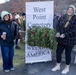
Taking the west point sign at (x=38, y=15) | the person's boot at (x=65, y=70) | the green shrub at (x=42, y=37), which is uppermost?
the west point sign at (x=38, y=15)

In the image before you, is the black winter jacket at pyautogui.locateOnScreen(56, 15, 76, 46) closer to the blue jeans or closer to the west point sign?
the west point sign

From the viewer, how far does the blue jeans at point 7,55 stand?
5.77 metres

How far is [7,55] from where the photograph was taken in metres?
5.84

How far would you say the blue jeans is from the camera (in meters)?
5.77

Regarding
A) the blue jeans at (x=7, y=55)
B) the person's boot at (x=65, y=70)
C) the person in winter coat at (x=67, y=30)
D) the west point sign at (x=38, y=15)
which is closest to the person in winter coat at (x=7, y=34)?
the blue jeans at (x=7, y=55)

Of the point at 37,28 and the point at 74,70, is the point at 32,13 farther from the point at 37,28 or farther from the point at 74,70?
the point at 74,70

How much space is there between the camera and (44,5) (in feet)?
20.9

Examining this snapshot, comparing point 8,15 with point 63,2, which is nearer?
point 8,15

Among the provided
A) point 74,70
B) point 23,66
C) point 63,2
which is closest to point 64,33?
point 74,70

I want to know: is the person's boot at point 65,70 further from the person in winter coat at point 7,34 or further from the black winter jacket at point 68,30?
the person in winter coat at point 7,34

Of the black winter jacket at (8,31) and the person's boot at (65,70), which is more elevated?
the black winter jacket at (8,31)

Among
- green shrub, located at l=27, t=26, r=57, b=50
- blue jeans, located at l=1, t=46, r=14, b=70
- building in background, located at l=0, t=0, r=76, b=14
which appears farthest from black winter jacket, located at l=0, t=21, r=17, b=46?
building in background, located at l=0, t=0, r=76, b=14

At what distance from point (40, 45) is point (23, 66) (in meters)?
0.92

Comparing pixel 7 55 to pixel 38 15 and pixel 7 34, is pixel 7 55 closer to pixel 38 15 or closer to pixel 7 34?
pixel 7 34
